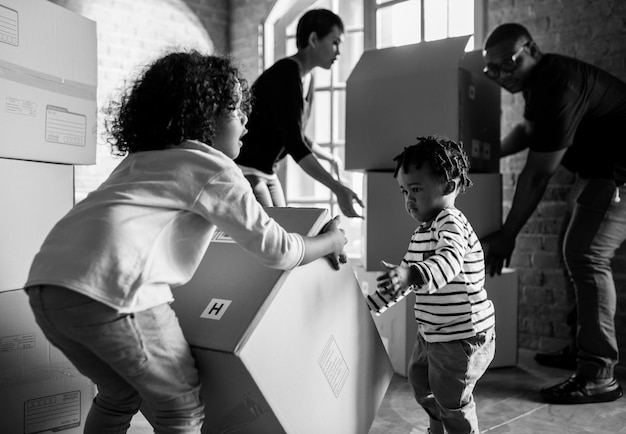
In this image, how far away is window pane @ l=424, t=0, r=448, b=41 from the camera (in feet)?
10.8

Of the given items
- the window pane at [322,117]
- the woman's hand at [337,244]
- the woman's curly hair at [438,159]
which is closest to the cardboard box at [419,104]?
the woman's curly hair at [438,159]

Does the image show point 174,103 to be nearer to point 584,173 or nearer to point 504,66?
point 504,66

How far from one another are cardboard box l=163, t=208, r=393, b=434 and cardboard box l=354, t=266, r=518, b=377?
0.97m

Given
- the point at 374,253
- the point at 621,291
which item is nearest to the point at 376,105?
the point at 374,253

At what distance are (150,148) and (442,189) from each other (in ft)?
2.28

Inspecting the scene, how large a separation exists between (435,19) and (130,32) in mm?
1960

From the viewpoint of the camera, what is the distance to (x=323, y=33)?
2340mm

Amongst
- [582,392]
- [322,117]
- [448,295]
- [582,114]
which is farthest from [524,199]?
[322,117]

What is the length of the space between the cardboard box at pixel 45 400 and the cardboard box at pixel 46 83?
58cm

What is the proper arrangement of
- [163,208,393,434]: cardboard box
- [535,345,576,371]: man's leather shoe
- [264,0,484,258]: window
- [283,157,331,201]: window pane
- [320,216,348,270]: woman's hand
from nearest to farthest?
[163,208,393,434]: cardboard box < [320,216,348,270]: woman's hand < [535,345,576,371]: man's leather shoe < [264,0,484,258]: window < [283,157,331,201]: window pane

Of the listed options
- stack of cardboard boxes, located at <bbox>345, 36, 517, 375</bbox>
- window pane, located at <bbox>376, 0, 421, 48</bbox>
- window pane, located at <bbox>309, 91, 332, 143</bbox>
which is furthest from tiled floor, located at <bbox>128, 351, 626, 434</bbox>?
window pane, located at <bbox>309, 91, 332, 143</bbox>

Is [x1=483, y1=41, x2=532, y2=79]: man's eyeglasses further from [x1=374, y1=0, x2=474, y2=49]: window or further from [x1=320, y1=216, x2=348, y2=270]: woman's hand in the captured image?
[x1=320, y1=216, x2=348, y2=270]: woman's hand

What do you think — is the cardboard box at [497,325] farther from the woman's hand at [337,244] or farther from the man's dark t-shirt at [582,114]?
the woman's hand at [337,244]

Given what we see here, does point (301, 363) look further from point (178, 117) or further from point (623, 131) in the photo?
point (623, 131)
